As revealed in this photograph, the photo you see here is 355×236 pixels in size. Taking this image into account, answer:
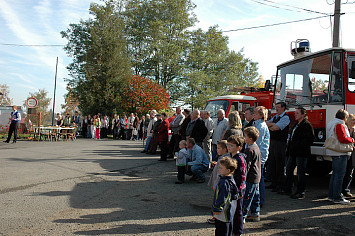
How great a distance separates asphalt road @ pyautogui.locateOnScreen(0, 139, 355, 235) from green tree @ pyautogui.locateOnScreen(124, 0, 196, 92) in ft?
92.7

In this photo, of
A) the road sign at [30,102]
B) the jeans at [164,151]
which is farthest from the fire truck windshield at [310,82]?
the road sign at [30,102]

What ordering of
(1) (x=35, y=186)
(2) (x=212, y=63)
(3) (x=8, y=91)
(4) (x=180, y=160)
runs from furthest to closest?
(3) (x=8, y=91)
(2) (x=212, y=63)
(4) (x=180, y=160)
(1) (x=35, y=186)

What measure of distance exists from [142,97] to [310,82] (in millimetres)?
20192

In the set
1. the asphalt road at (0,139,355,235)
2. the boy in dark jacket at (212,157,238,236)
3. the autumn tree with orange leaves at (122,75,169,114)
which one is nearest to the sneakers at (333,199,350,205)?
the asphalt road at (0,139,355,235)

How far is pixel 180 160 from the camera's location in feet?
24.6

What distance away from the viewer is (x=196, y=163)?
25.4 feet

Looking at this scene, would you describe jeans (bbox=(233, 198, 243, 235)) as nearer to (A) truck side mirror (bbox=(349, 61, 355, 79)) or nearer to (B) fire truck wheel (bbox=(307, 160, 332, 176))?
(A) truck side mirror (bbox=(349, 61, 355, 79))

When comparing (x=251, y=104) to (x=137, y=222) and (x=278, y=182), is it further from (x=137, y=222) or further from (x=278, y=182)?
(x=137, y=222)

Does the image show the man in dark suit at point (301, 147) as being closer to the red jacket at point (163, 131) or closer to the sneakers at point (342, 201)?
the sneakers at point (342, 201)

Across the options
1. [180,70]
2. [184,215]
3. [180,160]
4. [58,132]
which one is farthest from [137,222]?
[180,70]

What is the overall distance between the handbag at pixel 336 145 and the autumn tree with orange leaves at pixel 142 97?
2145cm

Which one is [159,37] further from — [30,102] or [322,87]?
[322,87]

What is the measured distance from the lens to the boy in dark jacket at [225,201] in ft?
11.8

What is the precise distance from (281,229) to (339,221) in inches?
45.2
